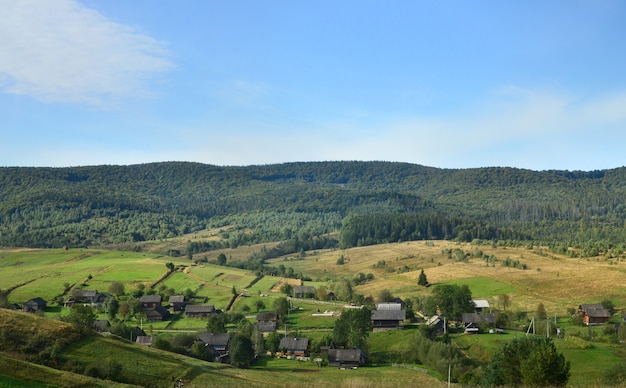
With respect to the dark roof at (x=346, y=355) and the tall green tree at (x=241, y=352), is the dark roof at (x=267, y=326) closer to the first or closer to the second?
the tall green tree at (x=241, y=352)

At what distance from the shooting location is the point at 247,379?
55.1 metres

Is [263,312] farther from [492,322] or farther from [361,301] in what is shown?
[492,322]

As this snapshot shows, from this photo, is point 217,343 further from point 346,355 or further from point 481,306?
point 481,306

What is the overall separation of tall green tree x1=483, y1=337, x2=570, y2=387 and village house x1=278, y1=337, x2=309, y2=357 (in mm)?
32289

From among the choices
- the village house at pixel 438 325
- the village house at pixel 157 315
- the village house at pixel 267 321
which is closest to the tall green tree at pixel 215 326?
the village house at pixel 267 321

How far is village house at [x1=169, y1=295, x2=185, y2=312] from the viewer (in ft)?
358

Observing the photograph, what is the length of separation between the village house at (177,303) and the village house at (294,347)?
33.1 m

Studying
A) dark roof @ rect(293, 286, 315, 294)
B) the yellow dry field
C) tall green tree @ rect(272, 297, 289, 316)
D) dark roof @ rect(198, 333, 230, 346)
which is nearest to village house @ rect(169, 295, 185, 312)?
tall green tree @ rect(272, 297, 289, 316)

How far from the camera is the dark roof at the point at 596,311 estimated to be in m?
87.0

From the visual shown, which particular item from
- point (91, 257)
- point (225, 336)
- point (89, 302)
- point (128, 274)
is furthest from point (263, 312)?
point (91, 257)

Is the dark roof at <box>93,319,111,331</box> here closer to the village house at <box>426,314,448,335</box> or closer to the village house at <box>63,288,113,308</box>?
the village house at <box>63,288,113,308</box>

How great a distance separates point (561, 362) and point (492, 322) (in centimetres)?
3607

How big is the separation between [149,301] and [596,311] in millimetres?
72471

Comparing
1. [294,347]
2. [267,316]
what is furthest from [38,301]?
[294,347]
